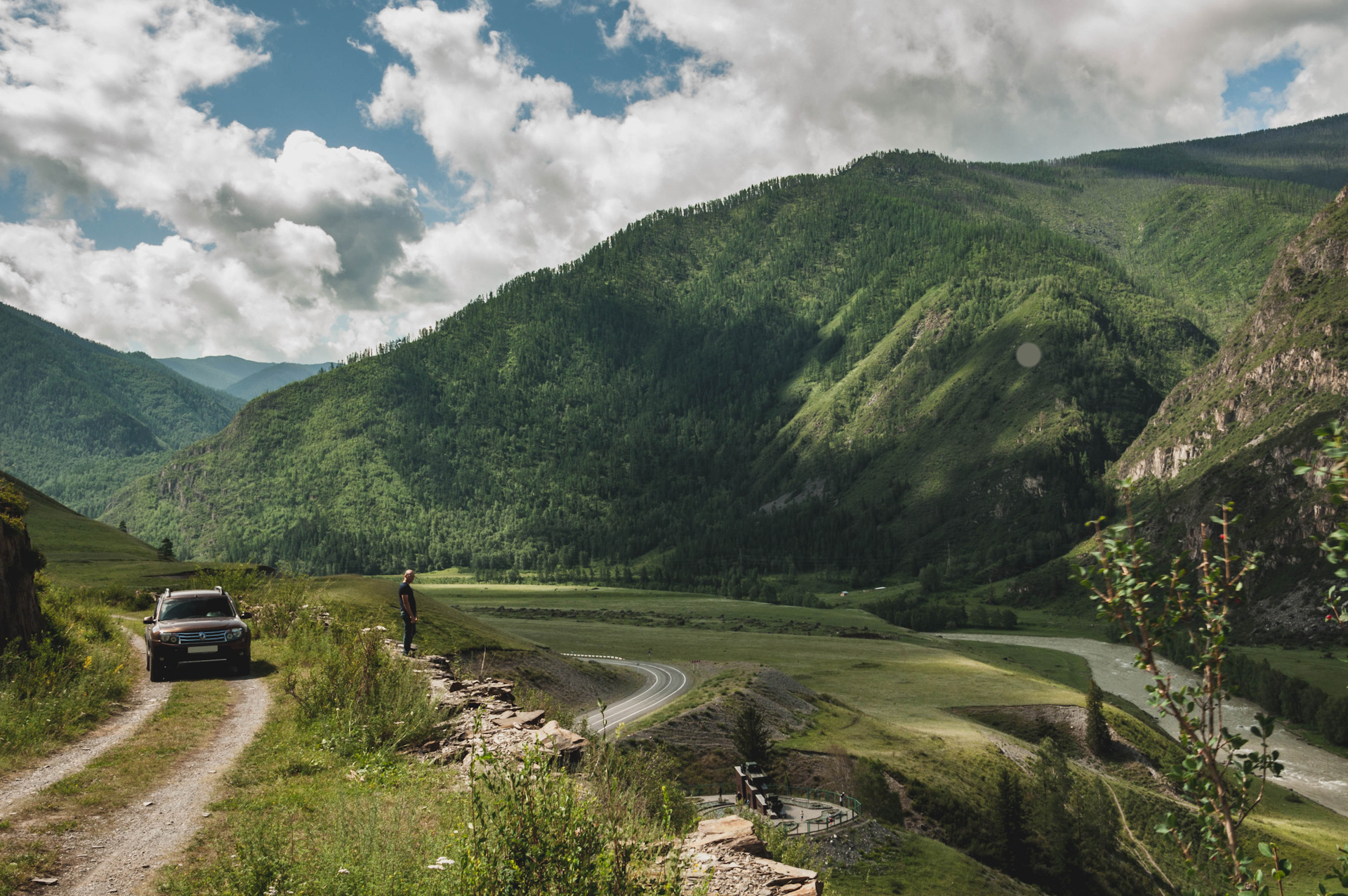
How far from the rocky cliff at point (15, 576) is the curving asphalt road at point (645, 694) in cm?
2841

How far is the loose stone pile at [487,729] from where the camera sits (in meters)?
15.9

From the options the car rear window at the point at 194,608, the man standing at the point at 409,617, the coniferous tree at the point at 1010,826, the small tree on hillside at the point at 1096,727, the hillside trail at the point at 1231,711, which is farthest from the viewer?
the hillside trail at the point at 1231,711

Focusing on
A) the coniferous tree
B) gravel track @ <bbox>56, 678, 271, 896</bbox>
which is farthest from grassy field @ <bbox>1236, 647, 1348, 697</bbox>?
gravel track @ <bbox>56, 678, 271, 896</bbox>

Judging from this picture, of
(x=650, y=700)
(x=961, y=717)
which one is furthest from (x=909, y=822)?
(x=961, y=717)

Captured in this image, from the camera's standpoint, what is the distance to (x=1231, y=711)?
13225cm

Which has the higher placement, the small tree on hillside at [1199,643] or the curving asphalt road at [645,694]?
the small tree on hillside at [1199,643]

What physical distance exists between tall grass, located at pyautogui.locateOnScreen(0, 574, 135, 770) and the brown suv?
999mm

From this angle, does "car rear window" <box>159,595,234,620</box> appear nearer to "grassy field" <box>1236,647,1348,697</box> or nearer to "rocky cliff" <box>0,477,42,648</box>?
"rocky cliff" <box>0,477,42,648</box>

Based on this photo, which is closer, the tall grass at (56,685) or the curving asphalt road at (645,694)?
the tall grass at (56,685)

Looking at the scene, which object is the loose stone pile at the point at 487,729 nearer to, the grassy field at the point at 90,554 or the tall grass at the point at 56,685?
the tall grass at the point at 56,685

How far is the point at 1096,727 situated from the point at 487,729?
96.0 m

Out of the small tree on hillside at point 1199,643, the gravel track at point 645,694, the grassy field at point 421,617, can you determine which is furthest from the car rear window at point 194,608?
the small tree on hillside at point 1199,643

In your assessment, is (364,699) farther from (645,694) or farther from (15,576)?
(645,694)

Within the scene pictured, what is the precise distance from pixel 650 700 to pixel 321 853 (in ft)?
195
